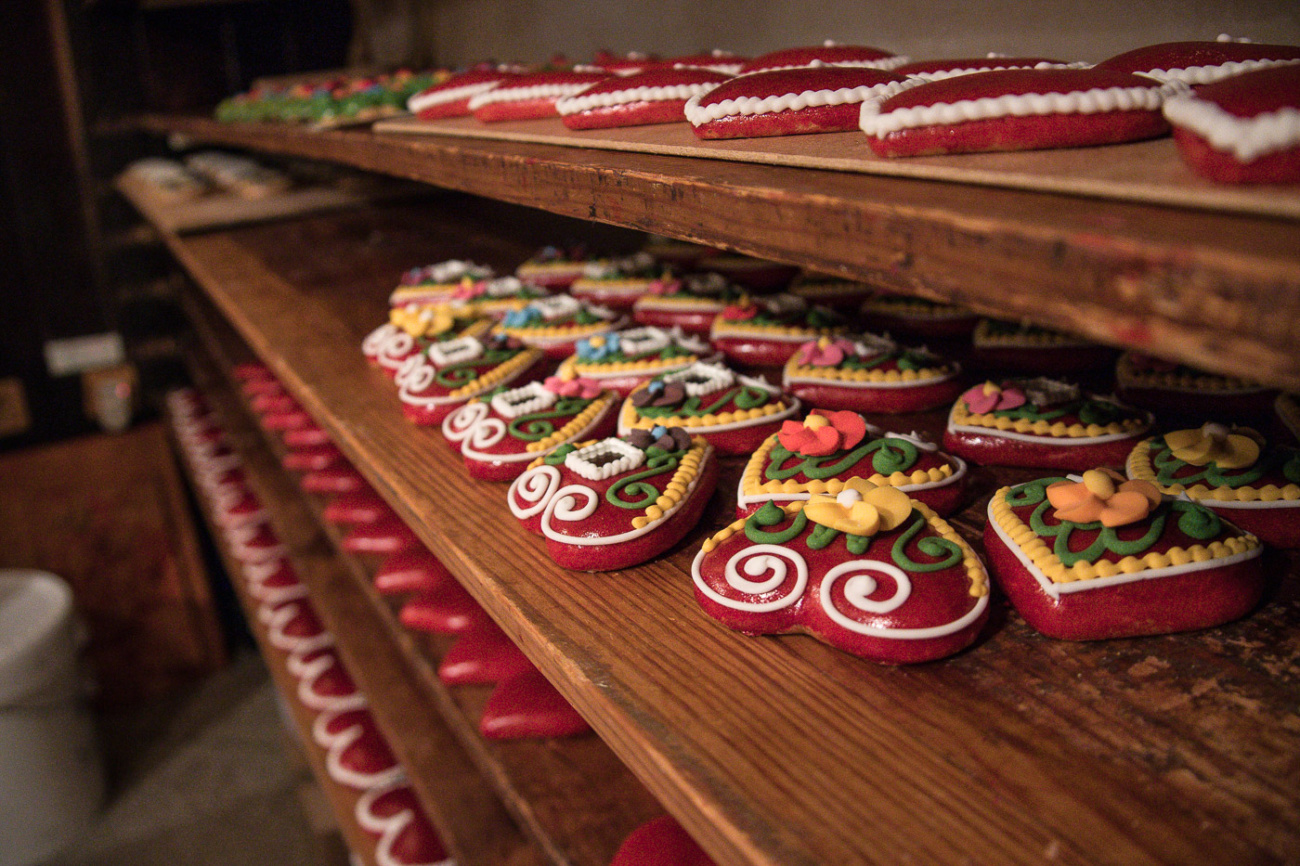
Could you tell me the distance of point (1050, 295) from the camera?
45 centimetres

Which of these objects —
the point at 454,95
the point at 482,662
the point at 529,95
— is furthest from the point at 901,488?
the point at 454,95

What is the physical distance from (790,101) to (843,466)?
0.37 metres

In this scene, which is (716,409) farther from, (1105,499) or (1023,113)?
(1023,113)

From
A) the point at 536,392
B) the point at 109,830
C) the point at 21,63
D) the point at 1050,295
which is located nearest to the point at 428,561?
the point at 536,392

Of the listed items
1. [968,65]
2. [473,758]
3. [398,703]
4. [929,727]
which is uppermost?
[968,65]

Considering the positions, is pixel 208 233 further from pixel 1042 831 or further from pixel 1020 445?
pixel 1042 831

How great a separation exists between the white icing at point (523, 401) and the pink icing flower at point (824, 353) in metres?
0.36

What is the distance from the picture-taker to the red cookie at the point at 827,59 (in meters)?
1.09

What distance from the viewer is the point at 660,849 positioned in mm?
963

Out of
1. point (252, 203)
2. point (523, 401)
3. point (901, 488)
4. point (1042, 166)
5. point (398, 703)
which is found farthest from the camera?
point (252, 203)

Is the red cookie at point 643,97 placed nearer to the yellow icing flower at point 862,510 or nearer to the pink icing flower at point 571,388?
the pink icing flower at point 571,388

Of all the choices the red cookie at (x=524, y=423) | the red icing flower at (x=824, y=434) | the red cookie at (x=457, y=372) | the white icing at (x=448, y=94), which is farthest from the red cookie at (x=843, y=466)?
the white icing at (x=448, y=94)

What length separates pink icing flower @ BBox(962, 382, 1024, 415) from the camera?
1.05 metres

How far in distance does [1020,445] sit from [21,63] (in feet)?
14.8
